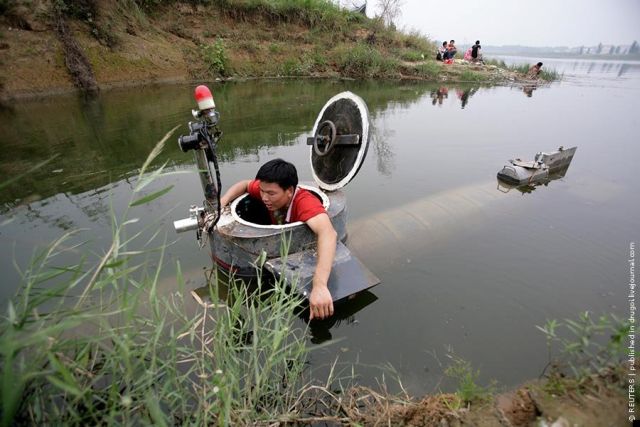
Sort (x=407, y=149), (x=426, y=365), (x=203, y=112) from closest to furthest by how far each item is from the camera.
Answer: (x=203, y=112) → (x=426, y=365) → (x=407, y=149)

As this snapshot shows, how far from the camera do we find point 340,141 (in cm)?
361

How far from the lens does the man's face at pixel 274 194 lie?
2.54 metres

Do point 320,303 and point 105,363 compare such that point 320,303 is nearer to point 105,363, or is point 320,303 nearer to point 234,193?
point 105,363

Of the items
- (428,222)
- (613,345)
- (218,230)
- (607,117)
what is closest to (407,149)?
(428,222)

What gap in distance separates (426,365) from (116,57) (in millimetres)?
14162

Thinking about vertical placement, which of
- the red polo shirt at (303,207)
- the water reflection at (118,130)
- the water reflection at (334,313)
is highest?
the red polo shirt at (303,207)

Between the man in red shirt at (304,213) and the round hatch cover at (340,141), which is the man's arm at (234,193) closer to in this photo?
the man in red shirt at (304,213)

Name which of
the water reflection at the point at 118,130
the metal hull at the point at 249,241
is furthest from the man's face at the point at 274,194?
the water reflection at the point at 118,130

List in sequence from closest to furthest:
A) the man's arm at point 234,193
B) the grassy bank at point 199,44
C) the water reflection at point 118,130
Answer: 1. the man's arm at point 234,193
2. the water reflection at point 118,130
3. the grassy bank at point 199,44

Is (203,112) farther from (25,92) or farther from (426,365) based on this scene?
(25,92)

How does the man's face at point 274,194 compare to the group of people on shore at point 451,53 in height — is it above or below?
below

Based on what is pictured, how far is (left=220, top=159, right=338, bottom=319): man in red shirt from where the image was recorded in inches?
88.7

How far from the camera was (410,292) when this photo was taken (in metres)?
3.08

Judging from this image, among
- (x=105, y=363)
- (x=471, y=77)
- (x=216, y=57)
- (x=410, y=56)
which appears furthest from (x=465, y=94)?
(x=105, y=363)
